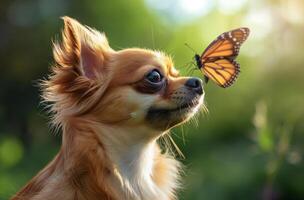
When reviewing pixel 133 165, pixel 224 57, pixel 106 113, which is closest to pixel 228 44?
pixel 224 57

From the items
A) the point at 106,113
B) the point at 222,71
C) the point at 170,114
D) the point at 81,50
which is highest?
the point at 222,71

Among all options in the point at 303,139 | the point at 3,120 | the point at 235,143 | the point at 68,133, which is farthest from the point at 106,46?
the point at 3,120

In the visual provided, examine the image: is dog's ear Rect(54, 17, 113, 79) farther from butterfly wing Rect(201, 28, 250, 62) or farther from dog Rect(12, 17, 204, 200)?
butterfly wing Rect(201, 28, 250, 62)

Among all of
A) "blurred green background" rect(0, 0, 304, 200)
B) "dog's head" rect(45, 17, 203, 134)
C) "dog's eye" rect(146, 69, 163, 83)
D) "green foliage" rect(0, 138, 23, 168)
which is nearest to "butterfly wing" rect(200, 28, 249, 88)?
"dog's head" rect(45, 17, 203, 134)

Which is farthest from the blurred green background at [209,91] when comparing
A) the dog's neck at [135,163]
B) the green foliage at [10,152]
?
the dog's neck at [135,163]

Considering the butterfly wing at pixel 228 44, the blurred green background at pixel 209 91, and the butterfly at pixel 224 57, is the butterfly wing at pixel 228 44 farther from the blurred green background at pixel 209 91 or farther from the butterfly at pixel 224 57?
the blurred green background at pixel 209 91

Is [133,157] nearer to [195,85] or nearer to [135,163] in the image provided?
[135,163]

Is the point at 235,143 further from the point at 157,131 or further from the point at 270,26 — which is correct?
the point at 157,131
